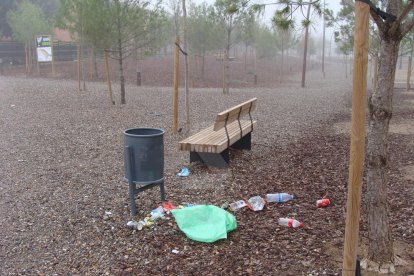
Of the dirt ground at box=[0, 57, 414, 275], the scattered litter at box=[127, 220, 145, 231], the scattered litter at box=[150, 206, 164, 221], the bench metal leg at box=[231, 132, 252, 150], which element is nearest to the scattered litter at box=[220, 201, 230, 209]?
the dirt ground at box=[0, 57, 414, 275]

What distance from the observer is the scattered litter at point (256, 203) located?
4.96m

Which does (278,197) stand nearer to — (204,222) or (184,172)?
(204,222)

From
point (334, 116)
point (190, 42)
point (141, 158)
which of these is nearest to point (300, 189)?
point (141, 158)

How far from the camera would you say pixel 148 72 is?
30734 mm

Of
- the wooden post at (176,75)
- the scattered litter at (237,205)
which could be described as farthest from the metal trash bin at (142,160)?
the wooden post at (176,75)

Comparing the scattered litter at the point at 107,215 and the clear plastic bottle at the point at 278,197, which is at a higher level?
the clear plastic bottle at the point at 278,197

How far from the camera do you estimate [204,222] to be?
14.6ft

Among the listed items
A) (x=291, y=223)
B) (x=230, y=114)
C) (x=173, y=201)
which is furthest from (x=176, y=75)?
(x=291, y=223)

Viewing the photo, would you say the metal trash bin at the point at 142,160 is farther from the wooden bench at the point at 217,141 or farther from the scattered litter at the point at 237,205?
the wooden bench at the point at 217,141

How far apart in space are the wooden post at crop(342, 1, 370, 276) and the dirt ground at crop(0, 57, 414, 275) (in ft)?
2.79

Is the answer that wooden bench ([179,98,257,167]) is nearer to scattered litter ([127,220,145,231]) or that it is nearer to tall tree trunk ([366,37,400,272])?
scattered litter ([127,220,145,231])

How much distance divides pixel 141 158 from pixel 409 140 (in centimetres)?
636

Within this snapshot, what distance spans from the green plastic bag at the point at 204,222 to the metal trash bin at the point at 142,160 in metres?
0.58

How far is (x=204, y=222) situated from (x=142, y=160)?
104 cm
